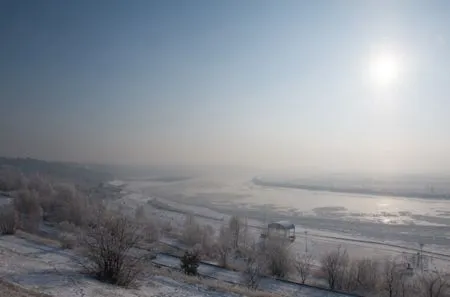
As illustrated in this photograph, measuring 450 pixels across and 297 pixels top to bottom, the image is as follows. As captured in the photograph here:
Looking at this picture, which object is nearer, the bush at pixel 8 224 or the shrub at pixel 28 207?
the bush at pixel 8 224

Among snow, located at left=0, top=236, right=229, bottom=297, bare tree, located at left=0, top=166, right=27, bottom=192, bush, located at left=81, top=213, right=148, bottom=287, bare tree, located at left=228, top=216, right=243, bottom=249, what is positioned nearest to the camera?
snow, located at left=0, top=236, right=229, bottom=297

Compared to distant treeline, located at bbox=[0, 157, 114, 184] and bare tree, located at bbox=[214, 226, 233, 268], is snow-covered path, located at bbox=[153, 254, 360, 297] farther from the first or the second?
distant treeline, located at bbox=[0, 157, 114, 184]

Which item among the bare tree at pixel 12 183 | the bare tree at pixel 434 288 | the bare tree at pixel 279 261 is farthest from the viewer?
the bare tree at pixel 12 183

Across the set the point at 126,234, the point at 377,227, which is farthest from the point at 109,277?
the point at 377,227

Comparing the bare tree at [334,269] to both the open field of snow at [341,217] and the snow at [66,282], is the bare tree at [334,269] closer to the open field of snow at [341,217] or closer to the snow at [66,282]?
the open field of snow at [341,217]

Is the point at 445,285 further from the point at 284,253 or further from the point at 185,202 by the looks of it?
the point at 185,202

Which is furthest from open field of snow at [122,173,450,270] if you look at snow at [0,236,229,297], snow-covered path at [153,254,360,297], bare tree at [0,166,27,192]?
snow at [0,236,229,297]

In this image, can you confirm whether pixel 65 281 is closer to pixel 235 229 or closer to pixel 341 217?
pixel 235 229

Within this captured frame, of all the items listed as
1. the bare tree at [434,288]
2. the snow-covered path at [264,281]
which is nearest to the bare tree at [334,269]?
the snow-covered path at [264,281]

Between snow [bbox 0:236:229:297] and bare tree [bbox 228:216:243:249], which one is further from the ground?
snow [bbox 0:236:229:297]

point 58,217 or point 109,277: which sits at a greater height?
point 109,277

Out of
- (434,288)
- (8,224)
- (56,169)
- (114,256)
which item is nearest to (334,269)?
(434,288)
